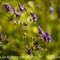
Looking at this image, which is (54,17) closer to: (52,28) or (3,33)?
(52,28)

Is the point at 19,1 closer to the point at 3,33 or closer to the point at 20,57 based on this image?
the point at 3,33

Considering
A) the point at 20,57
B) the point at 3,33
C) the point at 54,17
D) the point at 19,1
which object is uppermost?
the point at 19,1

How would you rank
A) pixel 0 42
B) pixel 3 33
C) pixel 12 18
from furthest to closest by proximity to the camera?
1. pixel 3 33
2. pixel 0 42
3. pixel 12 18

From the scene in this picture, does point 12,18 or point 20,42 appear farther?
point 20,42

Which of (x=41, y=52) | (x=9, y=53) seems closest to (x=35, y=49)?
(x=41, y=52)

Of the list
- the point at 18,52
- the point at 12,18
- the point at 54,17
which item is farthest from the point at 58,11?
the point at 12,18

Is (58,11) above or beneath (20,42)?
above

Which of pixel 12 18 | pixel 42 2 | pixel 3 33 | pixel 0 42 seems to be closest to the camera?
pixel 12 18
